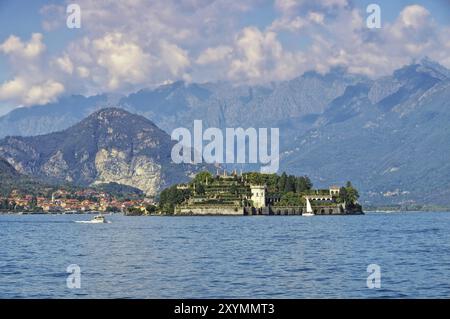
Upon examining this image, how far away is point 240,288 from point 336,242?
4073 cm

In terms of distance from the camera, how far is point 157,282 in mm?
45281
